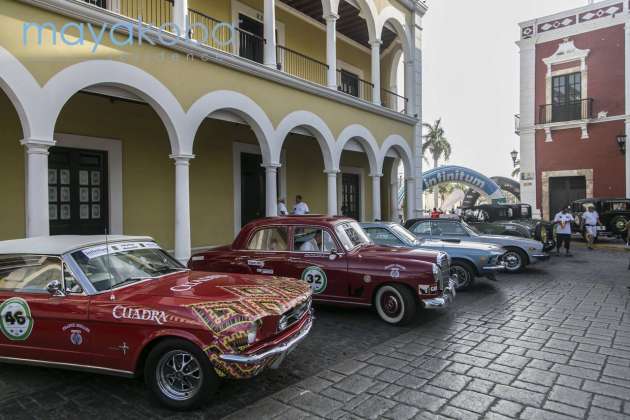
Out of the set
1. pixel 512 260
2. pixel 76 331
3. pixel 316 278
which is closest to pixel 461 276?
pixel 512 260

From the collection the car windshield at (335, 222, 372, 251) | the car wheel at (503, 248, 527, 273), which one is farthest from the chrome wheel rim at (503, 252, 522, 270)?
the car windshield at (335, 222, 372, 251)

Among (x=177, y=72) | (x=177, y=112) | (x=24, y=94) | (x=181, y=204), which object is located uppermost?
(x=177, y=72)

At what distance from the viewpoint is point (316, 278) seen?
647cm

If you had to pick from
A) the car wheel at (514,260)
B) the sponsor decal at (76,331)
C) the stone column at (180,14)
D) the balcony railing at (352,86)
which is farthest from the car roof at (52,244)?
the balcony railing at (352,86)

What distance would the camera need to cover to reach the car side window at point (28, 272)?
4.10m

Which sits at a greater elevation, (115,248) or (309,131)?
(309,131)

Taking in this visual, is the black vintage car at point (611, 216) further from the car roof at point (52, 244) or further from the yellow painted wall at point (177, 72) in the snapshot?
the car roof at point (52, 244)

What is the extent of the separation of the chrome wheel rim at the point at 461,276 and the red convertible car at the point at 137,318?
16.4 feet

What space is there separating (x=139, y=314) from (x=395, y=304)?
3.65 m

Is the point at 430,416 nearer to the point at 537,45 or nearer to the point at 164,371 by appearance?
the point at 164,371

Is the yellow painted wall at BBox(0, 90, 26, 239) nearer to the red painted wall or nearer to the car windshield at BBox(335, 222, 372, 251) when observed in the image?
the car windshield at BBox(335, 222, 372, 251)

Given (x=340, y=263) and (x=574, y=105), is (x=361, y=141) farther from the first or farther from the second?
(x=574, y=105)

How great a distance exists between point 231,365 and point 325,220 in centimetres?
354

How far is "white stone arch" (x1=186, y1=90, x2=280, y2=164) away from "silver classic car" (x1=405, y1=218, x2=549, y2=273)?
4030 mm
